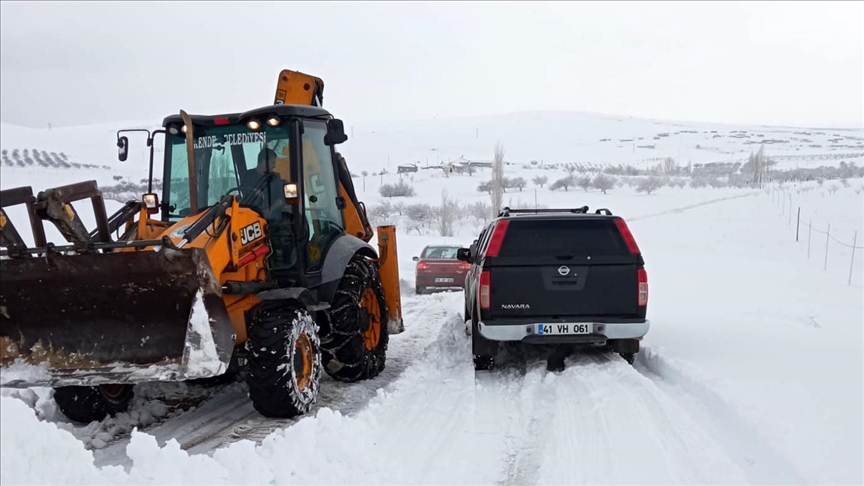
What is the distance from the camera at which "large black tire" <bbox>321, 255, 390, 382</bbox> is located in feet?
25.4

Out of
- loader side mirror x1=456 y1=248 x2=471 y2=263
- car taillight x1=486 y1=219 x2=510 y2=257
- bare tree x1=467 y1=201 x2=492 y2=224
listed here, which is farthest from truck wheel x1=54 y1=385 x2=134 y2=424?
bare tree x1=467 y1=201 x2=492 y2=224

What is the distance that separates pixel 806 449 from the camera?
4.97 meters

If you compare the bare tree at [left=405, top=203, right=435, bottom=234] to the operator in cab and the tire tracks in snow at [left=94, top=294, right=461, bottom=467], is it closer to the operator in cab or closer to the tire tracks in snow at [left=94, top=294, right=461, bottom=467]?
the tire tracks in snow at [left=94, top=294, right=461, bottom=467]

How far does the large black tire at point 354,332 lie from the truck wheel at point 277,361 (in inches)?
36.9

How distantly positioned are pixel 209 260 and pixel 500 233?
3.34 metres

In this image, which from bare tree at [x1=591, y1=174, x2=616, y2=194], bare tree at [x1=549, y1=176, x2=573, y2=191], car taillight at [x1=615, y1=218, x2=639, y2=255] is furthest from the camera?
bare tree at [x1=549, y1=176, x2=573, y2=191]

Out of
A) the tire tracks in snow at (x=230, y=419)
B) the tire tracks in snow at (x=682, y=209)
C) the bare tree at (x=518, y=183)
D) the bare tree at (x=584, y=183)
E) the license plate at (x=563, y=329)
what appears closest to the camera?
the tire tracks in snow at (x=230, y=419)

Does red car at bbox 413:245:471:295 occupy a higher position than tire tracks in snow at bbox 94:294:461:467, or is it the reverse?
tire tracks in snow at bbox 94:294:461:467

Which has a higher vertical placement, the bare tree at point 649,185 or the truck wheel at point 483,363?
the truck wheel at point 483,363

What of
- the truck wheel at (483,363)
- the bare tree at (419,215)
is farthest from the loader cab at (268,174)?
the bare tree at (419,215)

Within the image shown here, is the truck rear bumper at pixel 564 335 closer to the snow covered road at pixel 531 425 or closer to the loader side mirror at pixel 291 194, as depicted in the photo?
the snow covered road at pixel 531 425

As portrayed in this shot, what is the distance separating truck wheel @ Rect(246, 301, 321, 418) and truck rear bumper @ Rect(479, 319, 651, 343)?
7.02ft

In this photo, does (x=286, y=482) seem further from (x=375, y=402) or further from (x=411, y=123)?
(x=411, y=123)

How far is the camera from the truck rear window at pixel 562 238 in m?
8.05
